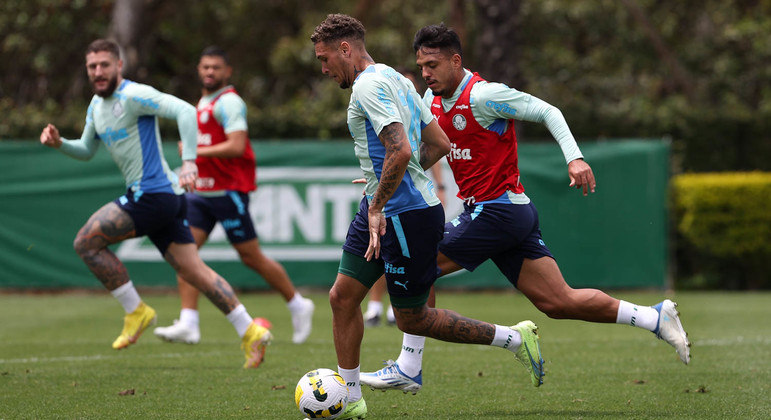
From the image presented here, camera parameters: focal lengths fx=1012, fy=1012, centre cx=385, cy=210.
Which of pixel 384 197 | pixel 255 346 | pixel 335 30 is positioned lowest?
pixel 255 346

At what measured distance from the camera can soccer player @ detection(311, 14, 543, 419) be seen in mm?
4977

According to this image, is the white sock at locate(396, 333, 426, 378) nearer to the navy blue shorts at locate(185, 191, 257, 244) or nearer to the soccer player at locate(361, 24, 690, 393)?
the soccer player at locate(361, 24, 690, 393)

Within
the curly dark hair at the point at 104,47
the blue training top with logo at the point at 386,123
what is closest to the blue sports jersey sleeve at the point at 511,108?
the blue training top with logo at the point at 386,123

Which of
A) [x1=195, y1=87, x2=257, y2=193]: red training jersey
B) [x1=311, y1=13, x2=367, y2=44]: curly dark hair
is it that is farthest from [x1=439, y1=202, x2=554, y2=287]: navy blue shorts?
[x1=195, y1=87, x2=257, y2=193]: red training jersey

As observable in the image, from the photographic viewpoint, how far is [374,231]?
5020 mm

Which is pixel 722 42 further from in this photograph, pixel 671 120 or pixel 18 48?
pixel 18 48

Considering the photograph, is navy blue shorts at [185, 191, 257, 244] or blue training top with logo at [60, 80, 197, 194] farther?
navy blue shorts at [185, 191, 257, 244]

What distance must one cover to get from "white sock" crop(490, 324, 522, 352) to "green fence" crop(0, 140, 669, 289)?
25.7ft

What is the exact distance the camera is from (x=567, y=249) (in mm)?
13734

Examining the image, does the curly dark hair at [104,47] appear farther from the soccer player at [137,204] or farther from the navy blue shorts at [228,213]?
the navy blue shorts at [228,213]

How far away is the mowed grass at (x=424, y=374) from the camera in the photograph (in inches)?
226

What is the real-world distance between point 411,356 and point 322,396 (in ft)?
2.95

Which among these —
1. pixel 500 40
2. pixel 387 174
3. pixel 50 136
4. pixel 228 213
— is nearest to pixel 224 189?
pixel 228 213

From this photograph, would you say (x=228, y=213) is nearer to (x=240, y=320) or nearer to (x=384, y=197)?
(x=240, y=320)
